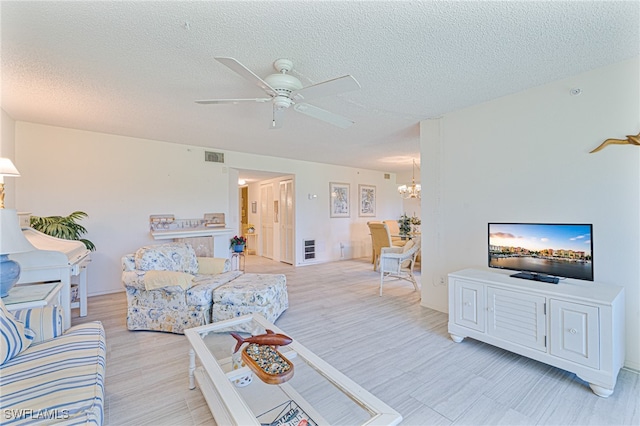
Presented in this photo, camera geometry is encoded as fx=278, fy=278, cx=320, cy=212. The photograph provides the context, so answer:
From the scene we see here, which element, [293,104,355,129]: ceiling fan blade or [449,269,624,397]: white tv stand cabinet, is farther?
[293,104,355,129]: ceiling fan blade

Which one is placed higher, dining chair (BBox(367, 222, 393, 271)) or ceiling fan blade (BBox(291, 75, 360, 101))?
ceiling fan blade (BBox(291, 75, 360, 101))

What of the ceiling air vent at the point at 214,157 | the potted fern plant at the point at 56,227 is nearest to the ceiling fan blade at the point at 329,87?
the potted fern plant at the point at 56,227

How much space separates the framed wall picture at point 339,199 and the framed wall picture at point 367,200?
461 mm

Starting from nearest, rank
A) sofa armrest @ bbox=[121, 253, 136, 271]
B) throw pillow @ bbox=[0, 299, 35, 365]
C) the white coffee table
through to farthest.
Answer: the white coffee table < throw pillow @ bbox=[0, 299, 35, 365] < sofa armrest @ bbox=[121, 253, 136, 271]

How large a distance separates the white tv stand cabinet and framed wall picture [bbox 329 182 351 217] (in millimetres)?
4606

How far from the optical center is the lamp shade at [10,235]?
1721mm

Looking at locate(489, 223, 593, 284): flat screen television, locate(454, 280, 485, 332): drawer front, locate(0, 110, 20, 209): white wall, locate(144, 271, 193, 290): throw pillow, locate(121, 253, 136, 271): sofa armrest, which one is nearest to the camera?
locate(489, 223, 593, 284): flat screen television

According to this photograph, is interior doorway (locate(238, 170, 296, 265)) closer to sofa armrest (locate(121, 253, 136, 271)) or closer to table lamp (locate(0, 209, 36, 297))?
sofa armrest (locate(121, 253, 136, 271))

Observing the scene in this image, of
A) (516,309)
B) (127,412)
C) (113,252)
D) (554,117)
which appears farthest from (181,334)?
(554,117)

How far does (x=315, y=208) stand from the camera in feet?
22.7

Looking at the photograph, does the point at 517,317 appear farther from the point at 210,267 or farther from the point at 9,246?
the point at 9,246

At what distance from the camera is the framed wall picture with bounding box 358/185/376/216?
25.6ft

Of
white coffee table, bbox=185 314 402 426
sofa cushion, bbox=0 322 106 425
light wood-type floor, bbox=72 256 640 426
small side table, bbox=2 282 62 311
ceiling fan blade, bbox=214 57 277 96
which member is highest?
ceiling fan blade, bbox=214 57 277 96

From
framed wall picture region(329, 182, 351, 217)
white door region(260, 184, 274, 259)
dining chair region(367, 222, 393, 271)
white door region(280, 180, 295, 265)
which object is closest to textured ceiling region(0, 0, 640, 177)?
dining chair region(367, 222, 393, 271)
